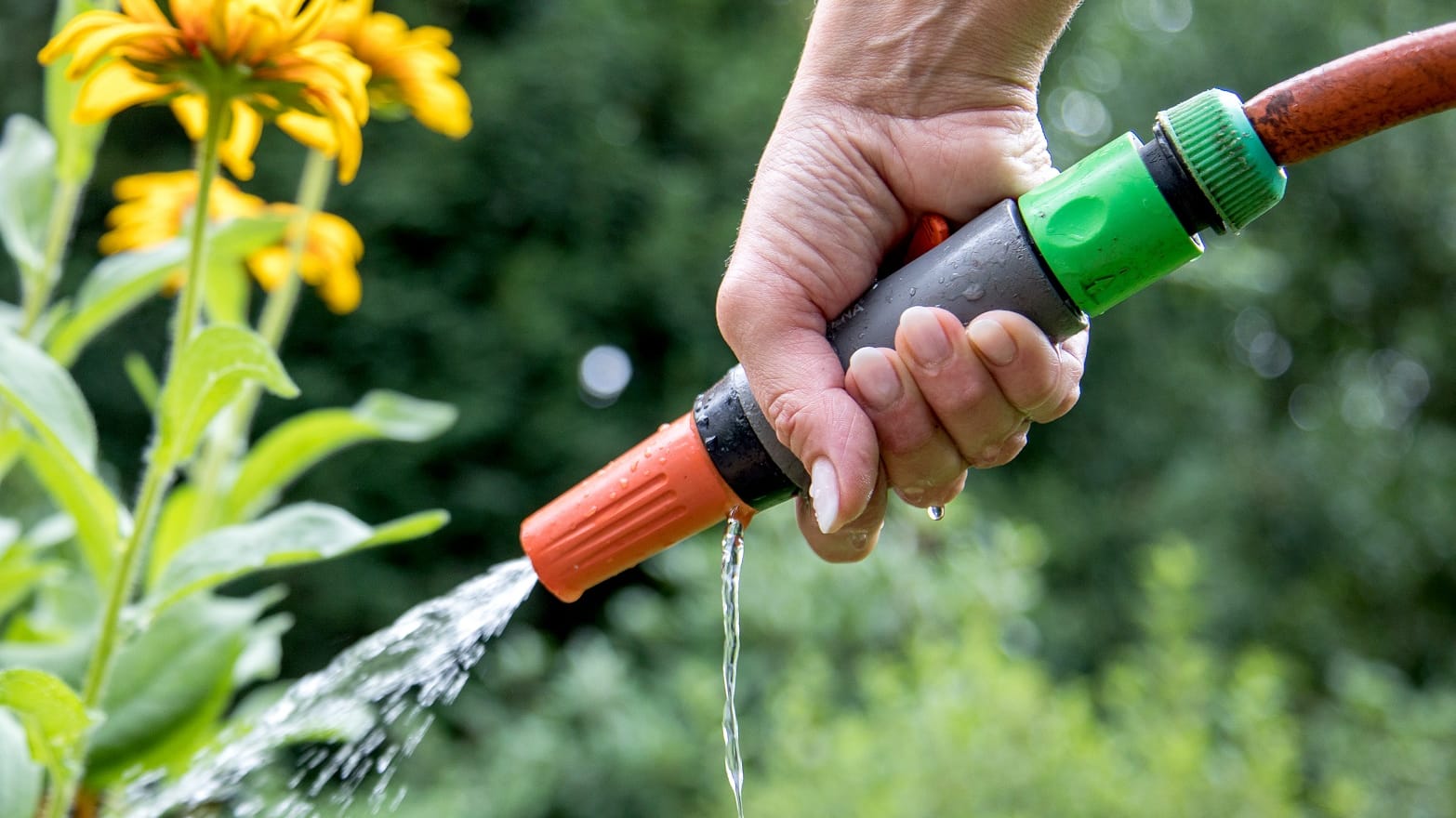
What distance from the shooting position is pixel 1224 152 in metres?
0.63

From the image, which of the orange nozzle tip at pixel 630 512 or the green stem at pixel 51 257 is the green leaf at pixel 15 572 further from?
the orange nozzle tip at pixel 630 512

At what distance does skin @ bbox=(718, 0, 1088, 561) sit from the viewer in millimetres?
714

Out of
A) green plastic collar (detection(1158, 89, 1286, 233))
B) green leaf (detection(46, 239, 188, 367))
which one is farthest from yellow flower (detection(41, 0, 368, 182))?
green plastic collar (detection(1158, 89, 1286, 233))

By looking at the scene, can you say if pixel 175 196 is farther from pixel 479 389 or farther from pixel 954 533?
pixel 479 389

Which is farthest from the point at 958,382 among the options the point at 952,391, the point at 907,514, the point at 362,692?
→ the point at 907,514

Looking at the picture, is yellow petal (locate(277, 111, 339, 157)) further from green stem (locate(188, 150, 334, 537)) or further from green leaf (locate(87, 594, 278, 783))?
green leaf (locate(87, 594, 278, 783))

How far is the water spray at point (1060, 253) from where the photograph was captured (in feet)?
1.97

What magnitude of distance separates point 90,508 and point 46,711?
0.60ft

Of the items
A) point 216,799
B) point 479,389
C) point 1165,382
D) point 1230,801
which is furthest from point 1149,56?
point 216,799

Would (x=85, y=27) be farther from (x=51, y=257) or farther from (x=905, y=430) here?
(x=905, y=430)

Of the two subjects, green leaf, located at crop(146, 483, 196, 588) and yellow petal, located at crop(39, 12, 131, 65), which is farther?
green leaf, located at crop(146, 483, 196, 588)

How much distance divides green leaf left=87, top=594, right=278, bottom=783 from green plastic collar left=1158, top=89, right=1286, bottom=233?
63 centimetres

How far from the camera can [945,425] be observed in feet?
2.46

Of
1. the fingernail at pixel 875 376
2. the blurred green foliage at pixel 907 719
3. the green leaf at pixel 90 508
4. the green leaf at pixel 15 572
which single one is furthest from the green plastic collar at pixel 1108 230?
the blurred green foliage at pixel 907 719
